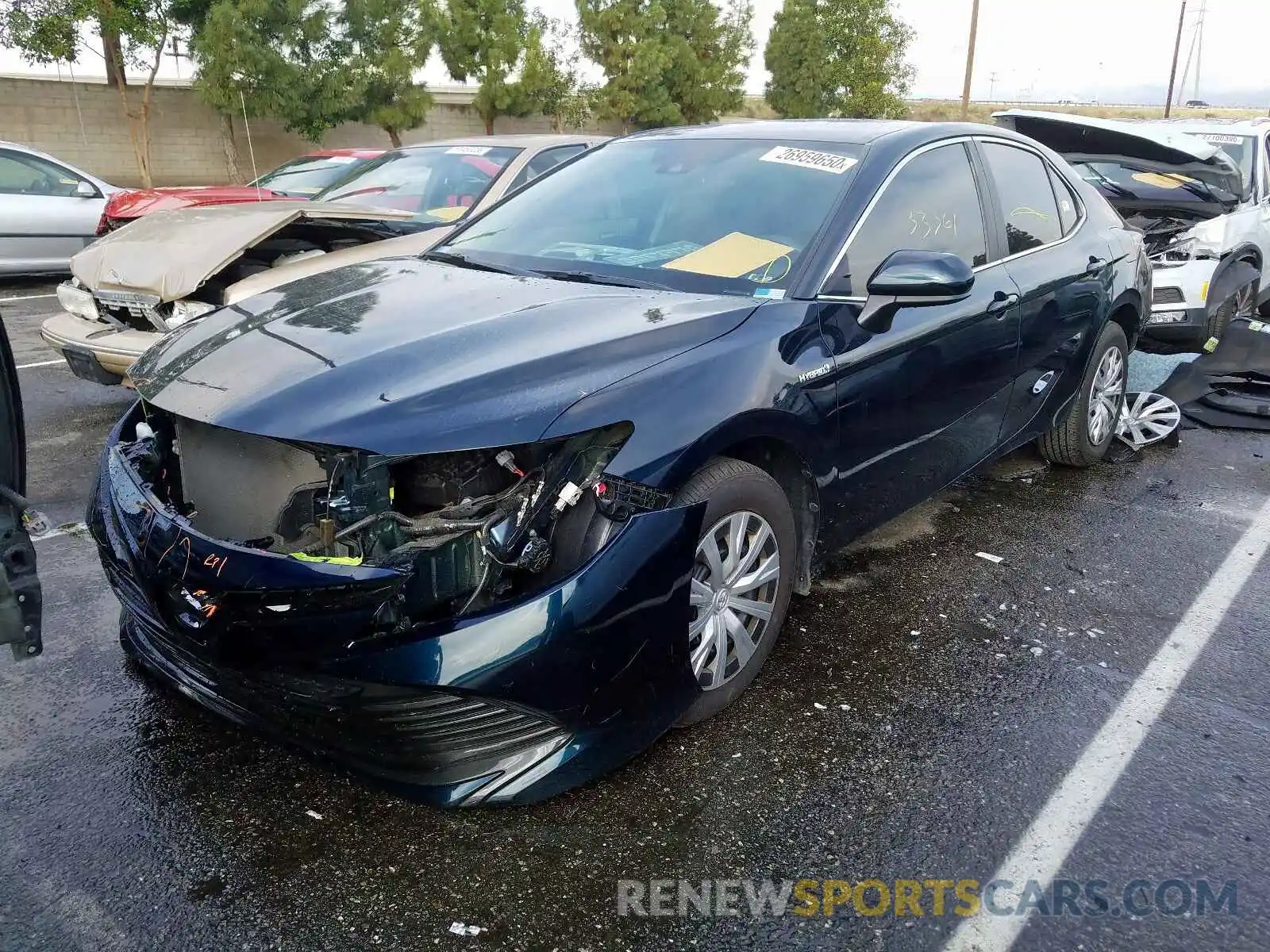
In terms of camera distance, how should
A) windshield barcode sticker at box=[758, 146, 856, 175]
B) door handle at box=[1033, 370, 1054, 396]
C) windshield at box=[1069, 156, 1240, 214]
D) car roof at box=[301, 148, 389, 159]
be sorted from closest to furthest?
windshield barcode sticker at box=[758, 146, 856, 175] → door handle at box=[1033, 370, 1054, 396] → windshield at box=[1069, 156, 1240, 214] → car roof at box=[301, 148, 389, 159]

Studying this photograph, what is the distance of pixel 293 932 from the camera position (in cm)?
211

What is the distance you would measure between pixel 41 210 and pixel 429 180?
526cm

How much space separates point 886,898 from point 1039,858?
1.42 ft

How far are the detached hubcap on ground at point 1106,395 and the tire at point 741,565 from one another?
2851 millimetres

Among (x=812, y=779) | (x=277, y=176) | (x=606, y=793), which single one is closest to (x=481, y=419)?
(x=606, y=793)

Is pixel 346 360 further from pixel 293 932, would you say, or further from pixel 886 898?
pixel 886 898

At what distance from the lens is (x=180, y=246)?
16.9 ft

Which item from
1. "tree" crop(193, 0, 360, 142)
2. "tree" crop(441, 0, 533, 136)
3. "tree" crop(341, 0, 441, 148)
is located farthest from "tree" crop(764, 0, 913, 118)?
"tree" crop(193, 0, 360, 142)

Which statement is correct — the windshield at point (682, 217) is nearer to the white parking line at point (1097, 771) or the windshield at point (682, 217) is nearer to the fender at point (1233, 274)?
the white parking line at point (1097, 771)

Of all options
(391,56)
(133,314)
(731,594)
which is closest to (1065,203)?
(731,594)

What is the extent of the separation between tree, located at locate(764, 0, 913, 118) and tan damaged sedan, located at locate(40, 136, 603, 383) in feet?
95.7

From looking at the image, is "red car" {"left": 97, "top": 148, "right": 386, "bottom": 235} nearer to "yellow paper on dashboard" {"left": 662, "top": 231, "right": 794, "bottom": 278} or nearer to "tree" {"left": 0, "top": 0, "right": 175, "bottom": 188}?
"yellow paper on dashboard" {"left": 662, "top": 231, "right": 794, "bottom": 278}

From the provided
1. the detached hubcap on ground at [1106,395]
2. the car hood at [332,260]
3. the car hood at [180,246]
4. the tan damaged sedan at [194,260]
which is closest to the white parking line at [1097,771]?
the detached hubcap on ground at [1106,395]

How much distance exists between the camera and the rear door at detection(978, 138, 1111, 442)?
13.4 feet
